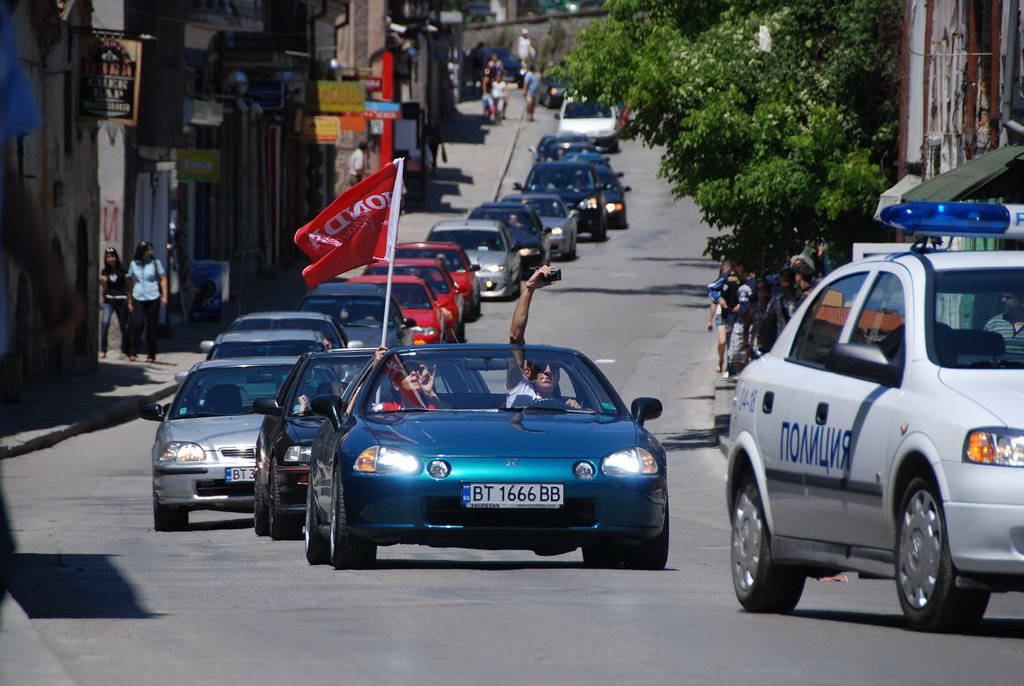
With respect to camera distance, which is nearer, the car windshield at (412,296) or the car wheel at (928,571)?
the car wheel at (928,571)

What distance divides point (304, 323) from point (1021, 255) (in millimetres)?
15959

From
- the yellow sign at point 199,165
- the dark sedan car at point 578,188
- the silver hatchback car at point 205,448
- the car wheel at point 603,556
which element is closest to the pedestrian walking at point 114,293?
the yellow sign at point 199,165

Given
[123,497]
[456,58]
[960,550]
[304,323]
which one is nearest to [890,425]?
[960,550]

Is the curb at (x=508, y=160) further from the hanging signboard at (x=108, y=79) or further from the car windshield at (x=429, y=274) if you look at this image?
the hanging signboard at (x=108, y=79)

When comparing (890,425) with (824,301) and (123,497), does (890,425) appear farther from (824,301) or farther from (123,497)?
(123,497)

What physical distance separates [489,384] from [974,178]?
340 inches

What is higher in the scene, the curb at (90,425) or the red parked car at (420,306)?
the red parked car at (420,306)

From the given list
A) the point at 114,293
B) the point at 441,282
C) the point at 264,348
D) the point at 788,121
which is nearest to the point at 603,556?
the point at 264,348

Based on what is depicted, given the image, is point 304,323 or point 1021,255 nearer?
point 1021,255

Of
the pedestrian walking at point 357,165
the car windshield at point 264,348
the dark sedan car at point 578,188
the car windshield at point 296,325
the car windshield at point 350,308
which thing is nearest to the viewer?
the car windshield at point 264,348

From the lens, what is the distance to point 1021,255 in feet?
28.3

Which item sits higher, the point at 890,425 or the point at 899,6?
the point at 899,6

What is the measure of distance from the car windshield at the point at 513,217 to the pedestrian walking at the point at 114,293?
51.1 feet

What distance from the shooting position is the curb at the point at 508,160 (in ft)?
233
